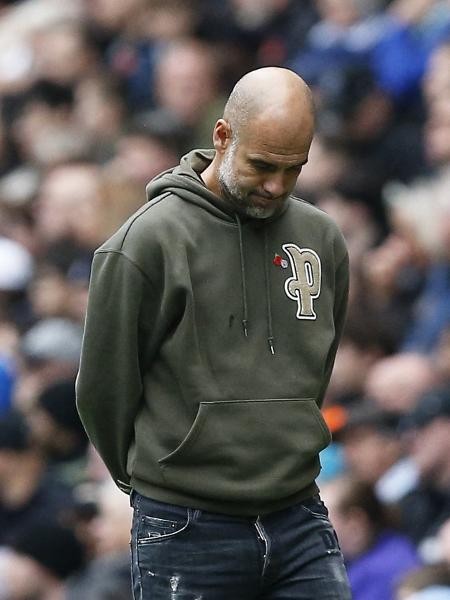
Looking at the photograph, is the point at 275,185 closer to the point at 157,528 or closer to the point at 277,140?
the point at 277,140

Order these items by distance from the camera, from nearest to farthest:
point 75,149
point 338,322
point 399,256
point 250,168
→ point 250,168 → point 338,322 → point 399,256 → point 75,149

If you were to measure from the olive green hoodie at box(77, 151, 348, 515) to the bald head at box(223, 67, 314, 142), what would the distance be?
21cm

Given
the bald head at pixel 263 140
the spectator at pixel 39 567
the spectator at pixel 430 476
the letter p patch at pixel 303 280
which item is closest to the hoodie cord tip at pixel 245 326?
the letter p patch at pixel 303 280

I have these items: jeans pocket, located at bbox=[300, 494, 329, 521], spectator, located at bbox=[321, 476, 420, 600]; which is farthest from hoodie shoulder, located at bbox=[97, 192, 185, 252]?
spectator, located at bbox=[321, 476, 420, 600]

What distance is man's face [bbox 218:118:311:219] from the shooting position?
3.56m

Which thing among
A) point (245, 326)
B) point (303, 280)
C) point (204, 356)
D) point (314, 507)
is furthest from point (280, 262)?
point (314, 507)

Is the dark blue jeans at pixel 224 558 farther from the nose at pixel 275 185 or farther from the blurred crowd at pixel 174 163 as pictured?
the blurred crowd at pixel 174 163

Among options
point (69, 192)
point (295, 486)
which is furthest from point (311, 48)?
point (295, 486)

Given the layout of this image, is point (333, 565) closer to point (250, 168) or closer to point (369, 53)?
point (250, 168)

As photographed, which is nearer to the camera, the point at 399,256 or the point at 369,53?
the point at 399,256

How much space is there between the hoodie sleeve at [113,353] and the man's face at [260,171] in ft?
0.96

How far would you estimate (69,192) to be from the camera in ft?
27.8

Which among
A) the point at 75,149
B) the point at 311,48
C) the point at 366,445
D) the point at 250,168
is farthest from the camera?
the point at 75,149

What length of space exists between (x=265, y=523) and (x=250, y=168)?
0.81 metres
